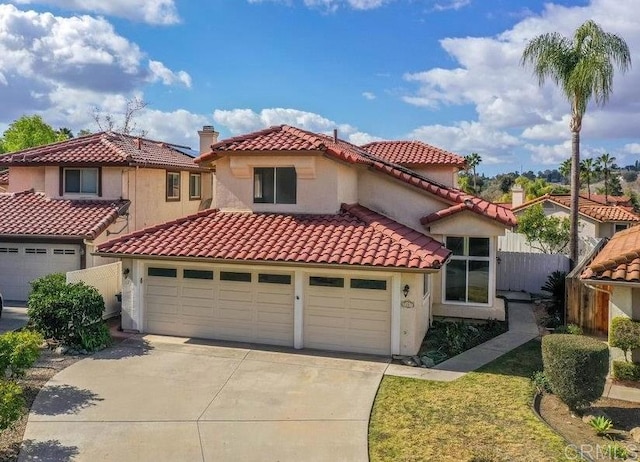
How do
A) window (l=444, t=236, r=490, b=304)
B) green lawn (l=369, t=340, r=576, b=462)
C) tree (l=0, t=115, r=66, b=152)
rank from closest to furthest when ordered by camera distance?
green lawn (l=369, t=340, r=576, b=462) → window (l=444, t=236, r=490, b=304) → tree (l=0, t=115, r=66, b=152)

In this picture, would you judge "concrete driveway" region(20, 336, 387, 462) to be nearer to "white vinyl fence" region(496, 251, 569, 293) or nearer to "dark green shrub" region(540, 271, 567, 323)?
"dark green shrub" region(540, 271, 567, 323)

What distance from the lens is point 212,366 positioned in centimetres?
1187

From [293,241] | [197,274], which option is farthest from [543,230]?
[197,274]

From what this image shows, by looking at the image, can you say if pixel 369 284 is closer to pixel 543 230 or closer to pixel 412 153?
pixel 412 153

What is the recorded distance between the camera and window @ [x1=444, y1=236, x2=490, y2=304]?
51.1 feet

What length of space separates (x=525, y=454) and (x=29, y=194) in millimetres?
20753

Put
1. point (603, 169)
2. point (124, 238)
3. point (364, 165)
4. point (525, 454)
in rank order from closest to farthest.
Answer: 1. point (525, 454)
2. point (124, 238)
3. point (364, 165)
4. point (603, 169)

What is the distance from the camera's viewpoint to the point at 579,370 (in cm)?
905

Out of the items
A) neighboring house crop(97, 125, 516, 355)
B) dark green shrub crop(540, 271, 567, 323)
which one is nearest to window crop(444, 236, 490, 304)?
neighboring house crop(97, 125, 516, 355)

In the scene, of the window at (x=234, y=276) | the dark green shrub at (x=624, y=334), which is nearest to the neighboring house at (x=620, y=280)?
the dark green shrub at (x=624, y=334)

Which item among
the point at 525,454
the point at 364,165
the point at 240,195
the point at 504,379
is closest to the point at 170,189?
the point at 240,195

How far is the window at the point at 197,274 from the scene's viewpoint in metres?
14.0

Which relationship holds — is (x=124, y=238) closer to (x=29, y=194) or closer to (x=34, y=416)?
(x=34, y=416)

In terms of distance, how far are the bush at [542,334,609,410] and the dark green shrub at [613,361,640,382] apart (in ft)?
7.96
